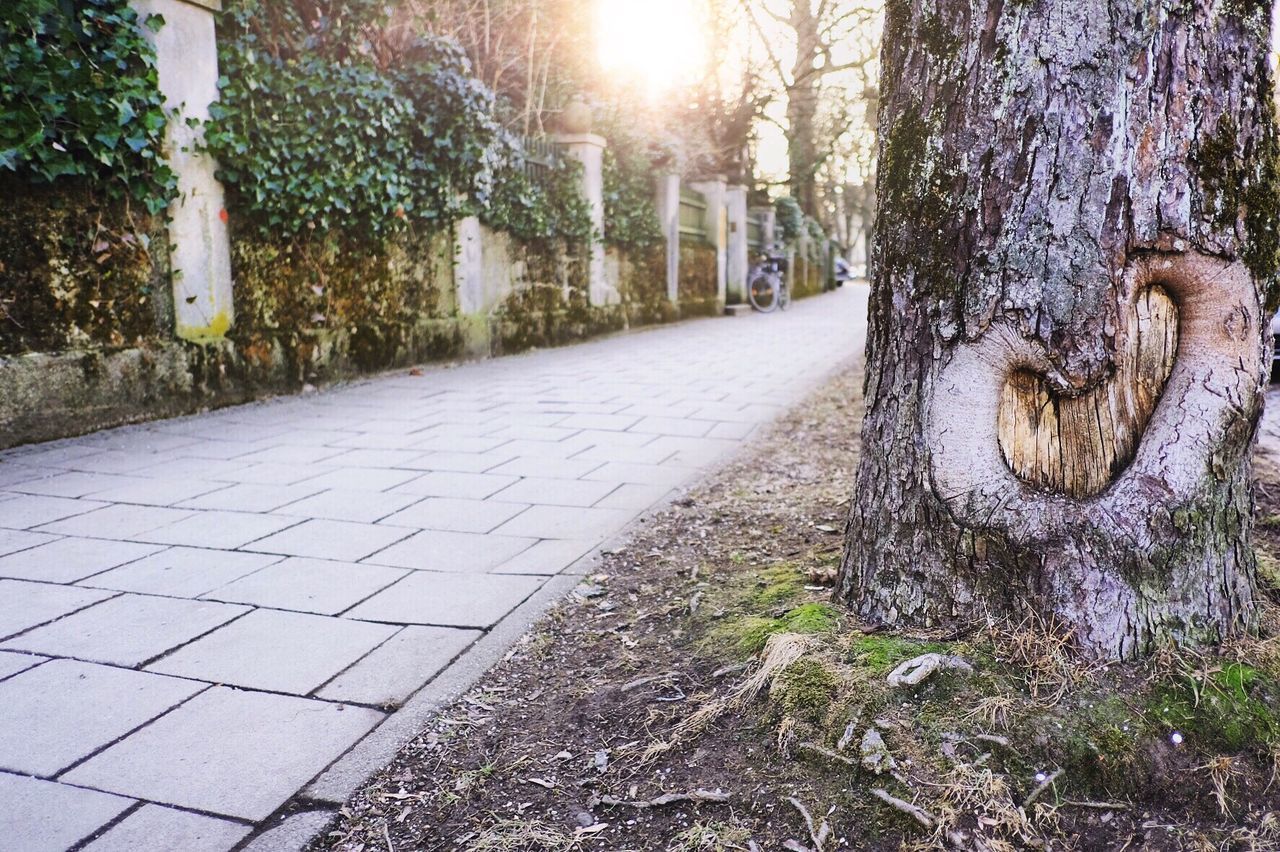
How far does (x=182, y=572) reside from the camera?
310cm

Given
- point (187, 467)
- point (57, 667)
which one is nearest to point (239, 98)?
point (187, 467)

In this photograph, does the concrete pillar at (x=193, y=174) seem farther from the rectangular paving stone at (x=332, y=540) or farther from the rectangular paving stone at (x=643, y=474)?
the rectangular paving stone at (x=643, y=474)

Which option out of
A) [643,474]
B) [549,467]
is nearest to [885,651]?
[643,474]

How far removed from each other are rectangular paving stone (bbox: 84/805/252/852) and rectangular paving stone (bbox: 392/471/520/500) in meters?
2.35

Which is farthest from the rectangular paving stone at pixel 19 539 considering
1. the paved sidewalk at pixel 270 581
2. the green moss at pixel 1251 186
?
the green moss at pixel 1251 186

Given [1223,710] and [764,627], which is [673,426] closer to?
[764,627]

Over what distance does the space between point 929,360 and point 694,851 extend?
1.09 meters

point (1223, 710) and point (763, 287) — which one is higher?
point (763, 287)

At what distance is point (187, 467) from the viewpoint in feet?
15.1

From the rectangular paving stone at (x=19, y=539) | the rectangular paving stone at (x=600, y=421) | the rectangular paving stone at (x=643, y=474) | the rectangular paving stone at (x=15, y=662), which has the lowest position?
the rectangular paving stone at (x=15, y=662)

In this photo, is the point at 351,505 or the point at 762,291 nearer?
the point at 351,505

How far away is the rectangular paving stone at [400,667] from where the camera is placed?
7.37ft

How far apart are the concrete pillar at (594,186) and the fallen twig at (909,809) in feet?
32.0

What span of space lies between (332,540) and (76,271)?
8.78ft
